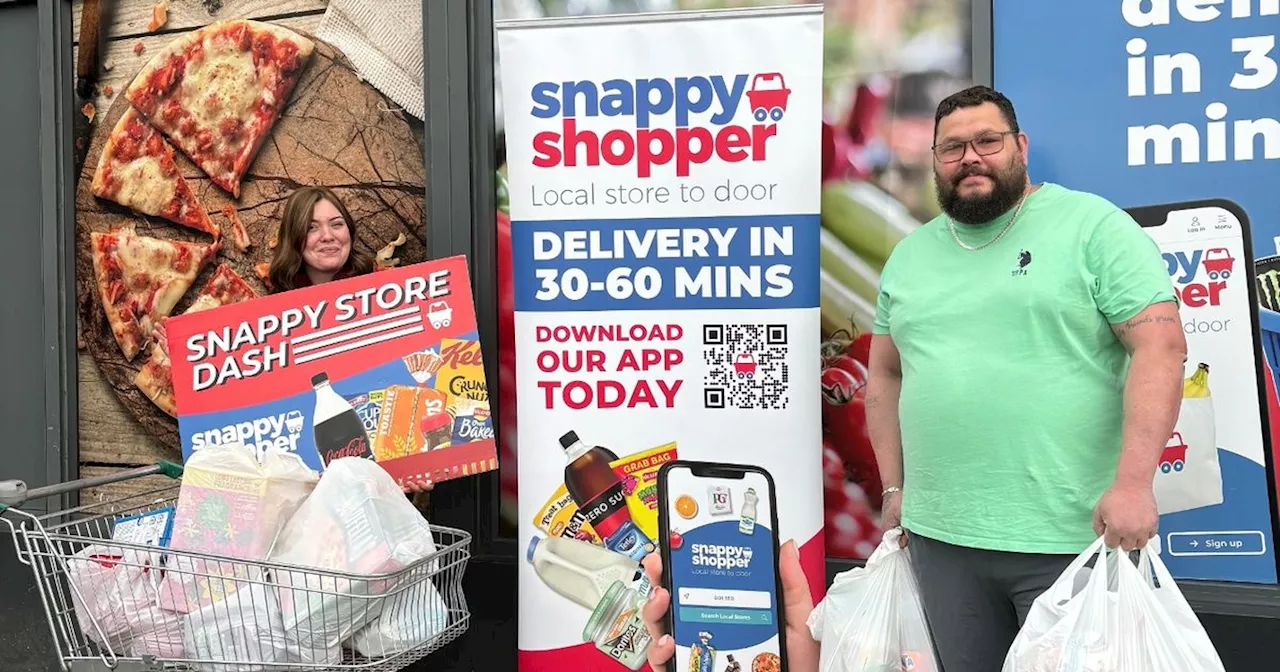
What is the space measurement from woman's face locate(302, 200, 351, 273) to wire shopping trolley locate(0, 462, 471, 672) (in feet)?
3.60

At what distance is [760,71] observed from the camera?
9.26 ft

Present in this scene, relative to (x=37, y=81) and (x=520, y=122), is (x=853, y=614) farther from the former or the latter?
(x=37, y=81)

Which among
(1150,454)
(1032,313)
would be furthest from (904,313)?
(1150,454)

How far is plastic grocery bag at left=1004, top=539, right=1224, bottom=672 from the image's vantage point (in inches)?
77.7

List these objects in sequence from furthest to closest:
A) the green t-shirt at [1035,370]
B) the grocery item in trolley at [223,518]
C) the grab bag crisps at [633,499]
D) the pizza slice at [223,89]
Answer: the pizza slice at [223,89], the grab bag crisps at [633,499], the grocery item in trolley at [223,518], the green t-shirt at [1035,370]

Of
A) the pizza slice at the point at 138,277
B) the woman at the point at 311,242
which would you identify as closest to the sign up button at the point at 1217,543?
the woman at the point at 311,242

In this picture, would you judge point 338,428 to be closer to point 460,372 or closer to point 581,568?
point 460,372

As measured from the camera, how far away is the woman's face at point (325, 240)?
3117 mm

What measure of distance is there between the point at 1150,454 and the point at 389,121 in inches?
106

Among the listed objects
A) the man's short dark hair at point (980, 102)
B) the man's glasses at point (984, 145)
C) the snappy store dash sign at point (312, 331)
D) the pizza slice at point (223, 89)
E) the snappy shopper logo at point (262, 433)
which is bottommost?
the snappy shopper logo at point (262, 433)

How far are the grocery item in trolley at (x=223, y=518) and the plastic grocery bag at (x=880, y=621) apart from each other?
134cm

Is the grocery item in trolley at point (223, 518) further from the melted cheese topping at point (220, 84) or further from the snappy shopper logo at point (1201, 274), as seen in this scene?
the snappy shopper logo at point (1201, 274)

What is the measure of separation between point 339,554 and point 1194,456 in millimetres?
2354

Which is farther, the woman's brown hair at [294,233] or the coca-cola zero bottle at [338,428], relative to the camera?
the woman's brown hair at [294,233]
